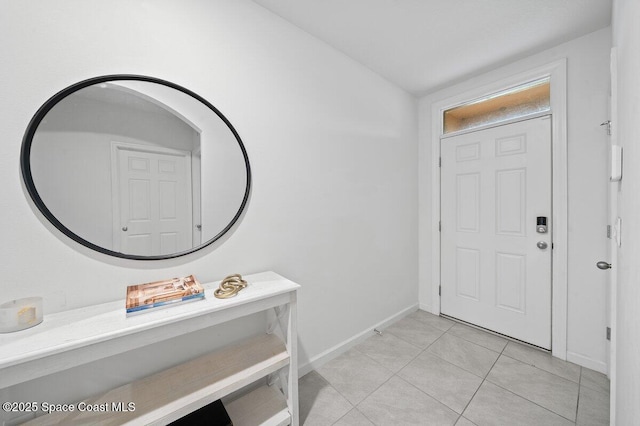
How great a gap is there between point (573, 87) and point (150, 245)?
313 centimetres

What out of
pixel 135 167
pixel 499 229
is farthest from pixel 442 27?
pixel 135 167

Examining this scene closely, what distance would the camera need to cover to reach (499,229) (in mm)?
2307

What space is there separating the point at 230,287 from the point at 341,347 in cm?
129

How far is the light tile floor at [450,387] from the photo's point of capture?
1.44m

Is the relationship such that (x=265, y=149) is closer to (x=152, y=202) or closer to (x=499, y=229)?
(x=152, y=202)

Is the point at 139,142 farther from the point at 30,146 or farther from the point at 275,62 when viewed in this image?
the point at 275,62

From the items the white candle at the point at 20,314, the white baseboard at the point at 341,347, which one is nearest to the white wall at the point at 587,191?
the white baseboard at the point at 341,347

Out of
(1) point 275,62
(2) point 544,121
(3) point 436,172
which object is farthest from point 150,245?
(2) point 544,121

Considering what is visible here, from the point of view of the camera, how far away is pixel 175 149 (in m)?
1.31

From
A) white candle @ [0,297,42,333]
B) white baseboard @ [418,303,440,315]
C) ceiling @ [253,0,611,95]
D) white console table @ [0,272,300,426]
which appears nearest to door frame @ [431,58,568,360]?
ceiling @ [253,0,611,95]

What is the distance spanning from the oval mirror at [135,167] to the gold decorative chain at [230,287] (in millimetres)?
259

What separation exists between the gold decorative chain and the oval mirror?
0.26 m

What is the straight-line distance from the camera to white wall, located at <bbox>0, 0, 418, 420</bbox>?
0.98 metres

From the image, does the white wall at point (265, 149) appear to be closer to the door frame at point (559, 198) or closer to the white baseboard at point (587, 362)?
the door frame at point (559, 198)
